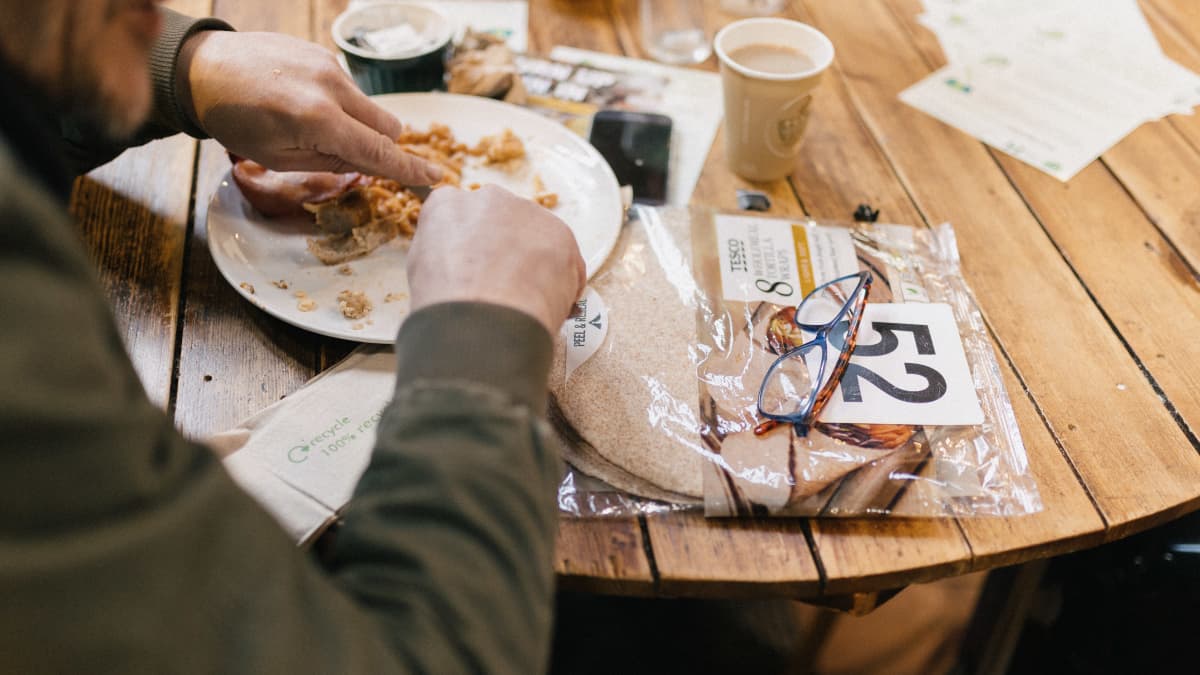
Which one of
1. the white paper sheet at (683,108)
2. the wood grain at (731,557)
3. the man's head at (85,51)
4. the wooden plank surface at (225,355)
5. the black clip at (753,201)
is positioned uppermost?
the man's head at (85,51)

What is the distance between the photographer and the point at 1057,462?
0.75 metres

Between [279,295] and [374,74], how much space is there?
1.25 ft

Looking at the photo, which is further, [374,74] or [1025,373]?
[374,74]

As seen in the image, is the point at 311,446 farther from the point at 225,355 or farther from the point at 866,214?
the point at 866,214

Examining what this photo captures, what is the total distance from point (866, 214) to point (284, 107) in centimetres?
64

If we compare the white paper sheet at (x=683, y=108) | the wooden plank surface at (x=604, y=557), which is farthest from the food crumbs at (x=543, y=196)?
the wooden plank surface at (x=604, y=557)

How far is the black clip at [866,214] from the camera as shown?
979 mm

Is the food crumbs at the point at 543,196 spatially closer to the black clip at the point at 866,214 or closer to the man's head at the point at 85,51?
the black clip at the point at 866,214

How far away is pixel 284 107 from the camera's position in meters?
0.85

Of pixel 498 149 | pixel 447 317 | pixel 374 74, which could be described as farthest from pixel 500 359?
pixel 374 74

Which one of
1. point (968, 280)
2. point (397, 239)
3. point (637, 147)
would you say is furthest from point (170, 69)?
point (968, 280)

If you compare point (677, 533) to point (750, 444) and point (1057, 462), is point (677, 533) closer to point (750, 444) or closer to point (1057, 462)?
point (750, 444)

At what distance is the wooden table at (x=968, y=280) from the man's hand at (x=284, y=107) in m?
0.13

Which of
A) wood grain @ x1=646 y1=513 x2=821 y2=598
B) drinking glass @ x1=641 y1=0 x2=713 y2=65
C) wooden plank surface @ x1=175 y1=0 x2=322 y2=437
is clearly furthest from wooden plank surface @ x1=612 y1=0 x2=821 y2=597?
drinking glass @ x1=641 y1=0 x2=713 y2=65
